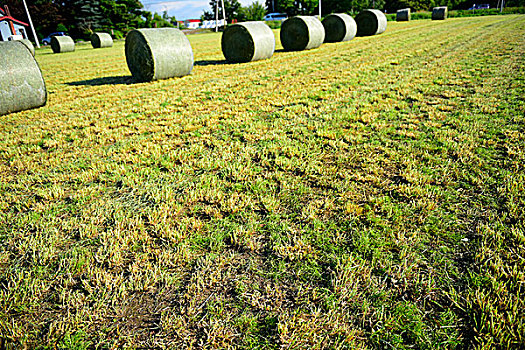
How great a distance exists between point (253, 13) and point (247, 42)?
67.2m

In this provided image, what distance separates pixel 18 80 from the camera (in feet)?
23.3

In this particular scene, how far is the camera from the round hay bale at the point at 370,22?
24.7 meters

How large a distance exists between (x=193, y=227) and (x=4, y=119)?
6.69 metres

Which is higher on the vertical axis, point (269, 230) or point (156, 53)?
point (156, 53)

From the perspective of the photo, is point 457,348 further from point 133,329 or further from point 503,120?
point 503,120

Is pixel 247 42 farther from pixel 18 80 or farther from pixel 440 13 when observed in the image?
pixel 440 13

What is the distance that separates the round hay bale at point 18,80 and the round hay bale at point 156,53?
318cm

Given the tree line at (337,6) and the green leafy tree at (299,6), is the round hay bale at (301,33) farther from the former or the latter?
the green leafy tree at (299,6)

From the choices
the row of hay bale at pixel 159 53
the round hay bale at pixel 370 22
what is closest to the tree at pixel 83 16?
the round hay bale at pixel 370 22

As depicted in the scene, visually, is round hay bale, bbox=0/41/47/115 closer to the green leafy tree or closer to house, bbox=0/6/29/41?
house, bbox=0/6/29/41

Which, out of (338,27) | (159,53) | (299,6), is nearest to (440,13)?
(338,27)

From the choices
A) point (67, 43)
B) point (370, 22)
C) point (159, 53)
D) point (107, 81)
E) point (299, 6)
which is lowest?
point (107, 81)

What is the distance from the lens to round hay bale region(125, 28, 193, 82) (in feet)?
32.0

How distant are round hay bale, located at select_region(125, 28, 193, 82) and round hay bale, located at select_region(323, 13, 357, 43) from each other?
13.5 m
